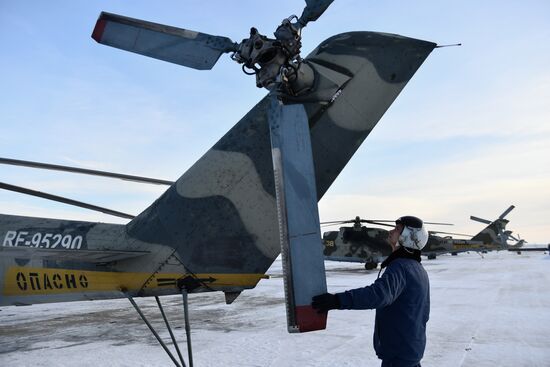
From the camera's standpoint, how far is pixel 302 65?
12.0 ft

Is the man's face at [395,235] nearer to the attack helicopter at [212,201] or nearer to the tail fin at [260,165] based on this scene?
the attack helicopter at [212,201]

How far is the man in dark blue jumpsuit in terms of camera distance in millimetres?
3010

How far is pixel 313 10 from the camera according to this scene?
346 cm

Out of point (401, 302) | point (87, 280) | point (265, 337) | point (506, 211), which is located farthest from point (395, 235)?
point (506, 211)

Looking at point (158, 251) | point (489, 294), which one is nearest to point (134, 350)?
point (158, 251)

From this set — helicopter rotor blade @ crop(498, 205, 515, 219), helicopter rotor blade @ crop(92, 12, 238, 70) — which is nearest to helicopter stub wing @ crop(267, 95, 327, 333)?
helicopter rotor blade @ crop(92, 12, 238, 70)

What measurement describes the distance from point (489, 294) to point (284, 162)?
1421cm

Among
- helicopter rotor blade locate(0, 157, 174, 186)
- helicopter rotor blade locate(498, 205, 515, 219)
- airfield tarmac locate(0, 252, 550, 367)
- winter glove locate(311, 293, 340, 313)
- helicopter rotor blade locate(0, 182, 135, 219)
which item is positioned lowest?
airfield tarmac locate(0, 252, 550, 367)

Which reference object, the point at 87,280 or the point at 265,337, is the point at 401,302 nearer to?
the point at 87,280

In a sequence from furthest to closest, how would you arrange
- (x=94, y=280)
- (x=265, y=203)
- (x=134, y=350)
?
(x=134, y=350) → (x=94, y=280) → (x=265, y=203)

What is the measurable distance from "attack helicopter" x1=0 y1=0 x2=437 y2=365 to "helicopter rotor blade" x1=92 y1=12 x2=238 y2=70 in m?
0.01

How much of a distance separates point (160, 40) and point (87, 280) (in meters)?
3.19

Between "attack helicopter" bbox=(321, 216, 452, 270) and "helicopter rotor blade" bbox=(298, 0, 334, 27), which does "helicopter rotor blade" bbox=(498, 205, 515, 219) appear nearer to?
"attack helicopter" bbox=(321, 216, 452, 270)

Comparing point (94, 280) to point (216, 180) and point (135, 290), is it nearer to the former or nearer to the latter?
point (135, 290)
